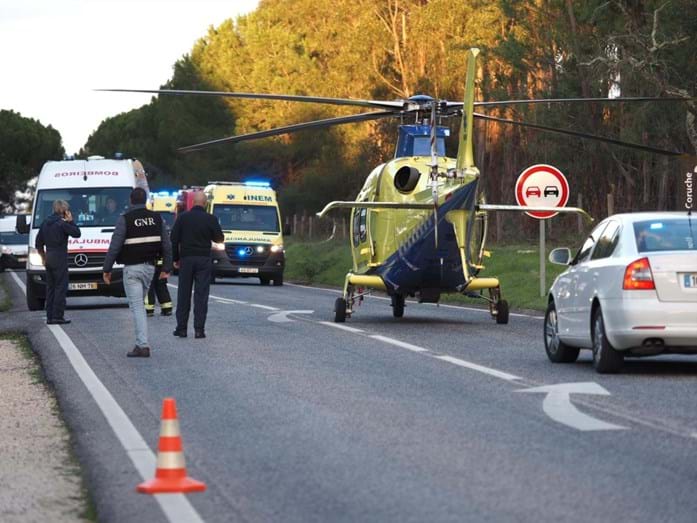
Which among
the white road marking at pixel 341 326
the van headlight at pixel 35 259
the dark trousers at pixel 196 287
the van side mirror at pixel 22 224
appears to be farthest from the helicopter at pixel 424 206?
the van side mirror at pixel 22 224

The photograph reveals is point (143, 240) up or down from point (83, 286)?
up

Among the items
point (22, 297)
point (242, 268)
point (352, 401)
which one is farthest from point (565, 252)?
point (242, 268)

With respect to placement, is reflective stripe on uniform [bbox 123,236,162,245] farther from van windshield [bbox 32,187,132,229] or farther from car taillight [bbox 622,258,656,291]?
van windshield [bbox 32,187,132,229]

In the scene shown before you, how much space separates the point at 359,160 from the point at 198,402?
5672cm

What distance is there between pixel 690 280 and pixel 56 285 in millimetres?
12878

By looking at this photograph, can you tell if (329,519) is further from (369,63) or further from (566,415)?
(369,63)

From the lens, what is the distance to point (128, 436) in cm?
1092

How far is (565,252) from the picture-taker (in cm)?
1611

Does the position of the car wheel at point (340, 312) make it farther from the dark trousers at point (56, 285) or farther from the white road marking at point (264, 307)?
the white road marking at point (264, 307)

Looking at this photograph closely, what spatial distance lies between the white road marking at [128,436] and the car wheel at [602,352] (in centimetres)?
433

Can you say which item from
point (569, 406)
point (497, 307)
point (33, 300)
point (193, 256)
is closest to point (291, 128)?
point (193, 256)

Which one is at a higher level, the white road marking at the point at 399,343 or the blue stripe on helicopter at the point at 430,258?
the blue stripe on helicopter at the point at 430,258

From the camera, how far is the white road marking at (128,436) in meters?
8.01

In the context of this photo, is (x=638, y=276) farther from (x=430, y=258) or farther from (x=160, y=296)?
(x=160, y=296)
